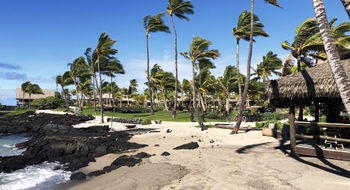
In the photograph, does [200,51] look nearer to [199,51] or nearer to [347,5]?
[199,51]

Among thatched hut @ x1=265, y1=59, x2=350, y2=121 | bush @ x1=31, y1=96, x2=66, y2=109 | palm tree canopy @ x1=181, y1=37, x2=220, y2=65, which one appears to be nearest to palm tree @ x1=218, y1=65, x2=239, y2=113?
palm tree canopy @ x1=181, y1=37, x2=220, y2=65

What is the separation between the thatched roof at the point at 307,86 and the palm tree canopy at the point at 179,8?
2181 centimetres

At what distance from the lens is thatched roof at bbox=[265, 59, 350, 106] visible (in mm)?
7000

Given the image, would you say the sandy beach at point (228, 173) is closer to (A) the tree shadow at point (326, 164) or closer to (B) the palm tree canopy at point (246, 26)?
(A) the tree shadow at point (326, 164)

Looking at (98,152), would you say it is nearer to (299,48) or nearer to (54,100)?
(299,48)

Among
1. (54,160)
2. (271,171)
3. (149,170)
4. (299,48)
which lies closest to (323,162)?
(271,171)

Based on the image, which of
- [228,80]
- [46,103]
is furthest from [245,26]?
[46,103]

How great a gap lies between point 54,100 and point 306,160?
211 feet

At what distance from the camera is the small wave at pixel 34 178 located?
690cm

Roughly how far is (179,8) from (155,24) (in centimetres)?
536

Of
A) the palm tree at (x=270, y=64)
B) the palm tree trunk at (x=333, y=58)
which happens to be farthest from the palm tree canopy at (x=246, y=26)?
the palm tree at (x=270, y=64)

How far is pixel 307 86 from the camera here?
7434mm

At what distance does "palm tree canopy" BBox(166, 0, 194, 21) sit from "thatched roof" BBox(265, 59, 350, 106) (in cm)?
2181

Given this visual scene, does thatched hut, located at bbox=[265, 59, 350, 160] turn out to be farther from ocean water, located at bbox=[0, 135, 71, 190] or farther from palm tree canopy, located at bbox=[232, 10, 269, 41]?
palm tree canopy, located at bbox=[232, 10, 269, 41]
